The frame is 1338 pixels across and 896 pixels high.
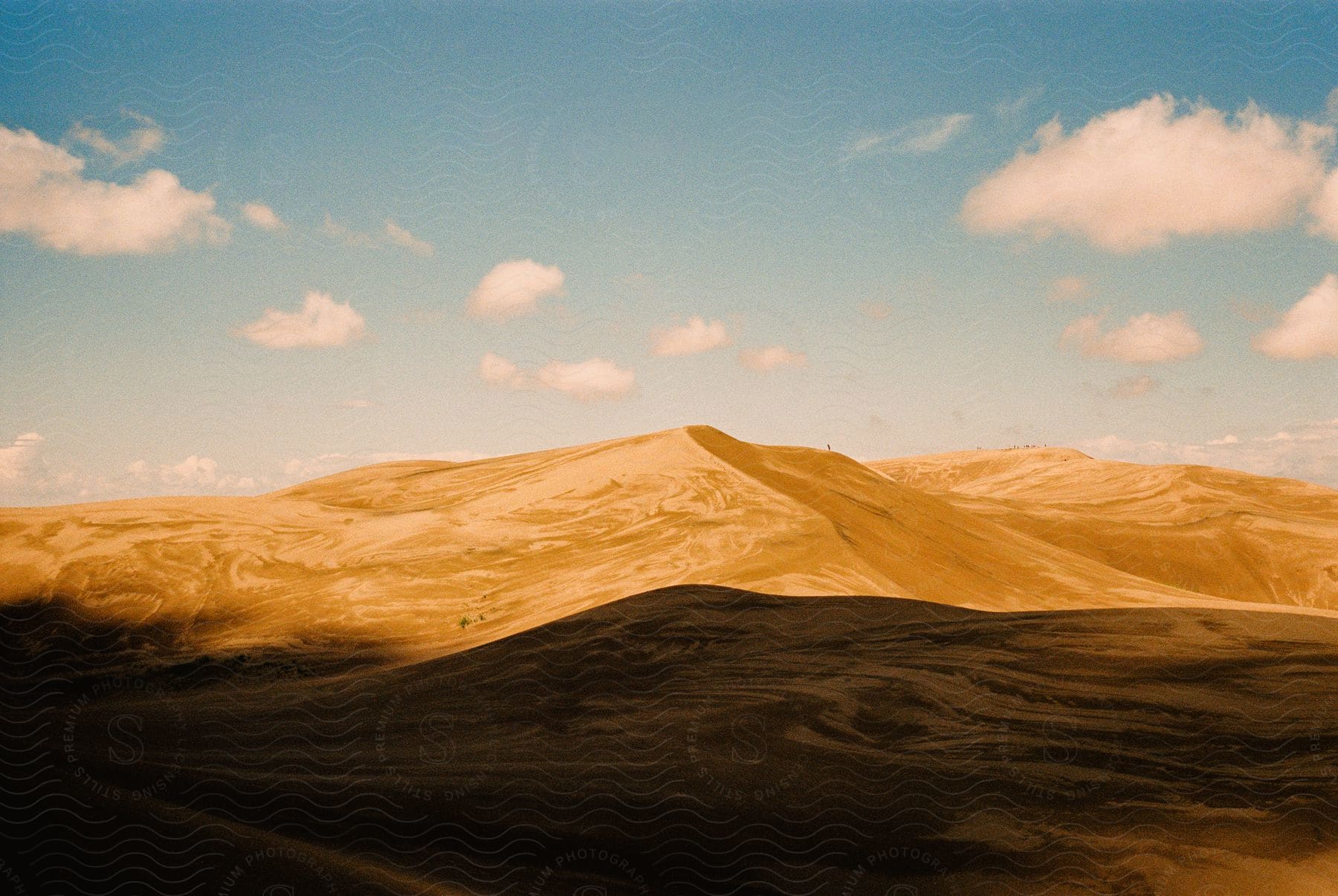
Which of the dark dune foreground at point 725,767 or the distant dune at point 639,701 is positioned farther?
the distant dune at point 639,701

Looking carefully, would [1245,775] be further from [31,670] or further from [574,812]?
[31,670]

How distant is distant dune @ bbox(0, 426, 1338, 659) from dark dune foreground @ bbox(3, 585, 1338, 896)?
2352 mm

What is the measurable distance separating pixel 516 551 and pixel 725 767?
9.93 meters

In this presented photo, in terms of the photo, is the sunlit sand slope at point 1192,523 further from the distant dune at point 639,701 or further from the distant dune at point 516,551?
the distant dune at point 639,701

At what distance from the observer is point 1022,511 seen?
3003 centimetres

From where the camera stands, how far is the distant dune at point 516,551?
42.9 feet

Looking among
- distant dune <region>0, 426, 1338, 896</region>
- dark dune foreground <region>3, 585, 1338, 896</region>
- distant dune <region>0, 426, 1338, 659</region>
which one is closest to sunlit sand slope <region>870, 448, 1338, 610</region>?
distant dune <region>0, 426, 1338, 659</region>

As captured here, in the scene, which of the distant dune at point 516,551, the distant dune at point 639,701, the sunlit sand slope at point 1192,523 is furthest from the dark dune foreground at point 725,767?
the sunlit sand slope at point 1192,523

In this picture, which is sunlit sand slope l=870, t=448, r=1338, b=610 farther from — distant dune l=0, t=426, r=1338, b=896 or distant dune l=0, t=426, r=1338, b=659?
distant dune l=0, t=426, r=1338, b=896

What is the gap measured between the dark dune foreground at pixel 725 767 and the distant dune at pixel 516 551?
7.72 ft

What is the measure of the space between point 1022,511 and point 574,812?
2820cm

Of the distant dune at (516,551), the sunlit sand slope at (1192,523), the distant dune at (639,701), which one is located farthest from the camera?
the sunlit sand slope at (1192,523)

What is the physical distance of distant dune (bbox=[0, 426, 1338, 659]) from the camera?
13086 mm

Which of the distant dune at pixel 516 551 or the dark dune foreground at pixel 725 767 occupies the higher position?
the distant dune at pixel 516 551
